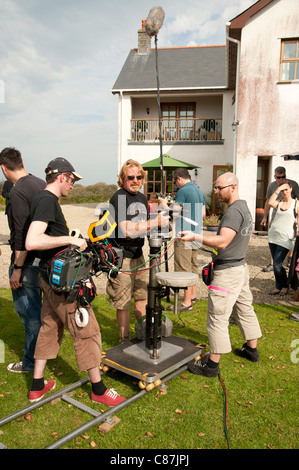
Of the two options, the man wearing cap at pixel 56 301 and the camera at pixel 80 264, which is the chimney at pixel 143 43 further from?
the camera at pixel 80 264

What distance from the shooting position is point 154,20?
4309 mm

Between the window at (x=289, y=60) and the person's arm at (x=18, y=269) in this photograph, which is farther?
the window at (x=289, y=60)

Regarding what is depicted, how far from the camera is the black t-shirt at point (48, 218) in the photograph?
2.83m

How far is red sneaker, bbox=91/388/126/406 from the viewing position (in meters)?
3.21

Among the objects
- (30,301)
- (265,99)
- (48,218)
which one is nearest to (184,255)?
(30,301)

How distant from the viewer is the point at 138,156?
19.0 meters

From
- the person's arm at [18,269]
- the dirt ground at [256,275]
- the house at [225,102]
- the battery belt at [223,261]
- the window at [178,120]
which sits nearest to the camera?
the person's arm at [18,269]

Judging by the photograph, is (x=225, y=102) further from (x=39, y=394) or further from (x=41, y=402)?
(x=41, y=402)

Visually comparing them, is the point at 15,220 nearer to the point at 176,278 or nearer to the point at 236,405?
the point at 176,278

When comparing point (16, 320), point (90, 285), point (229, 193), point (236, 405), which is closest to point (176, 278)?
point (90, 285)

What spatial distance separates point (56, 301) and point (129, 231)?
1103mm

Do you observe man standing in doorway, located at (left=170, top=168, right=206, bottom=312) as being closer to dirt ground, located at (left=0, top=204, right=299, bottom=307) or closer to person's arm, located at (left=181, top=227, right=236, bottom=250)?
dirt ground, located at (left=0, top=204, right=299, bottom=307)

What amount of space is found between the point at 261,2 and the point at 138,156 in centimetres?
897

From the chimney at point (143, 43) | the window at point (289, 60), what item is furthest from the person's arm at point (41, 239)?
the chimney at point (143, 43)
